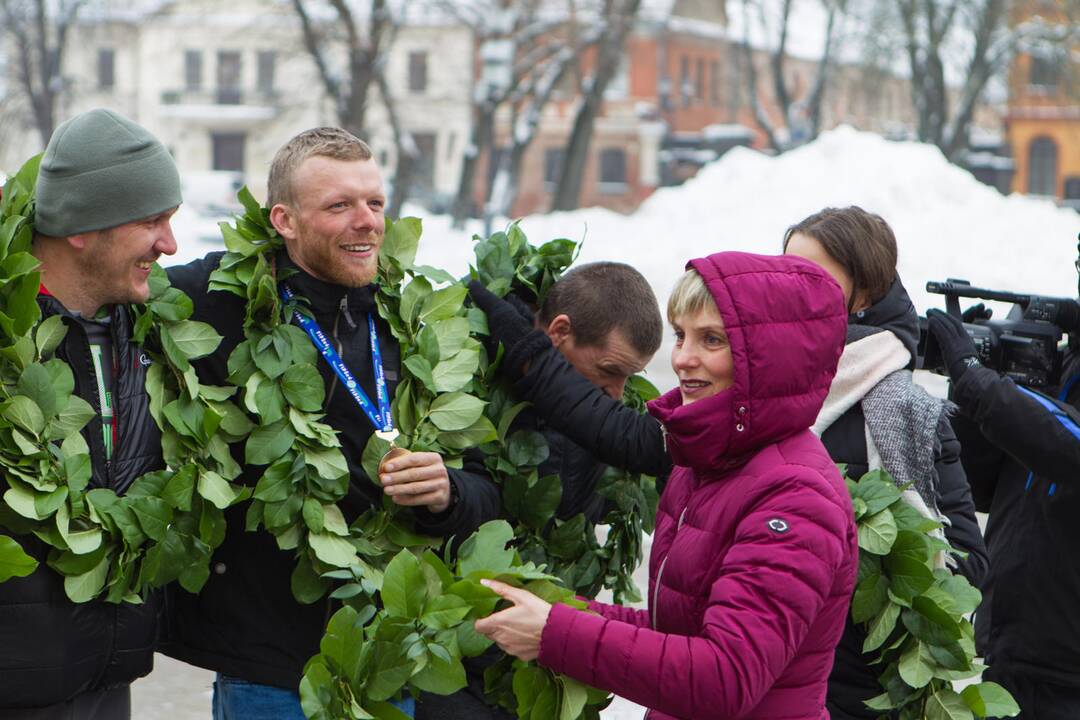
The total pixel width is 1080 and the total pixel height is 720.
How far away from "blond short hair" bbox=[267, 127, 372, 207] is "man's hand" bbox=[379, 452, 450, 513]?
2.34ft

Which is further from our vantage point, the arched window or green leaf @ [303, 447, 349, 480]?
the arched window

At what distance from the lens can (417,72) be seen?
6384 centimetres

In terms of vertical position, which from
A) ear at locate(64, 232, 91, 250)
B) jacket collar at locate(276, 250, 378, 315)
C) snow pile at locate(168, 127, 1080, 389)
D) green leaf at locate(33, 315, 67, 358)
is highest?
ear at locate(64, 232, 91, 250)

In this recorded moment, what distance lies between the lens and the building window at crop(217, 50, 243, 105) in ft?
223

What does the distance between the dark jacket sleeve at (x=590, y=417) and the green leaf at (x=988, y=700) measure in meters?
0.95

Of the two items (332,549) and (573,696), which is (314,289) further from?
(573,696)

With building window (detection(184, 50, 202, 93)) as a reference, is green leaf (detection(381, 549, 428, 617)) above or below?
above

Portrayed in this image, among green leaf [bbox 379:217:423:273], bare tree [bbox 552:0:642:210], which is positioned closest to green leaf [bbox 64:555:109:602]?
green leaf [bbox 379:217:423:273]

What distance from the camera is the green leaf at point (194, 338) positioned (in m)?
3.39

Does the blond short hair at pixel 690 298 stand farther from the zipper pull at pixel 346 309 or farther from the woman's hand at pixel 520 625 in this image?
the zipper pull at pixel 346 309

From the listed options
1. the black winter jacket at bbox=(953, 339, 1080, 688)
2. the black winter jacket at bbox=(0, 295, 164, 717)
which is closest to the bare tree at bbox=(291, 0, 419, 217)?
the black winter jacket at bbox=(953, 339, 1080, 688)

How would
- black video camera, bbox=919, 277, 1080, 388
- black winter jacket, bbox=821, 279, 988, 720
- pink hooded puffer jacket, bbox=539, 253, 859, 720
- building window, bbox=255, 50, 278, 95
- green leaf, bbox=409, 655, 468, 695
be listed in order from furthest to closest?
building window, bbox=255, 50, 278, 95 → black video camera, bbox=919, 277, 1080, 388 → black winter jacket, bbox=821, 279, 988, 720 → green leaf, bbox=409, 655, 468, 695 → pink hooded puffer jacket, bbox=539, 253, 859, 720

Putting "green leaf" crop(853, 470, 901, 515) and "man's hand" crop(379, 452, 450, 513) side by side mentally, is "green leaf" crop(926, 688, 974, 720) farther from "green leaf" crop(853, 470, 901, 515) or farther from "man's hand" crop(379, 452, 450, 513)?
"man's hand" crop(379, 452, 450, 513)

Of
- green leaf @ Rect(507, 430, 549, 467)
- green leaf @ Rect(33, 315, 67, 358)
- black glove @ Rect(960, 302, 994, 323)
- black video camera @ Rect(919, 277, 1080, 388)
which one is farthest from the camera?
black glove @ Rect(960, 302, 994, 323)
